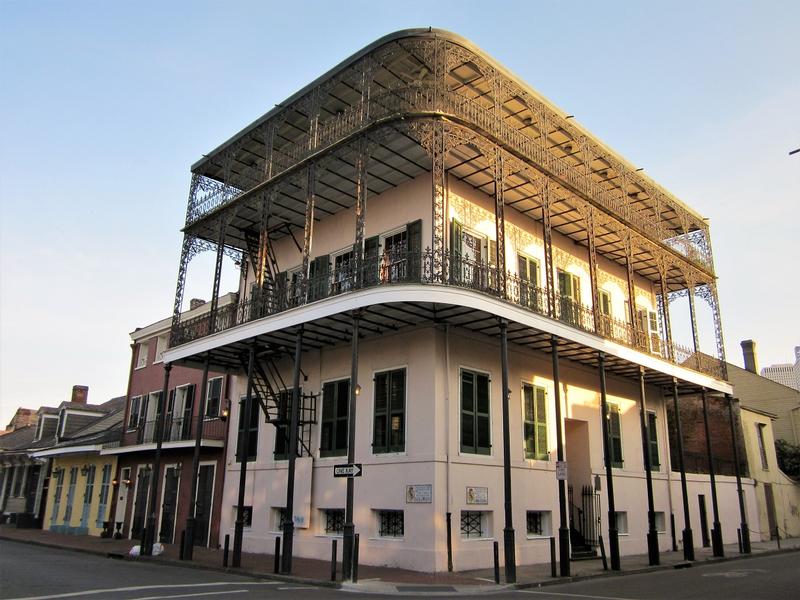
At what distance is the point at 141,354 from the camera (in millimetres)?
28281

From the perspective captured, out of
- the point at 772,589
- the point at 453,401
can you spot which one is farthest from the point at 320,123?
the point at 772,589

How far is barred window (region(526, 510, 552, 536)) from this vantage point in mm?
16509

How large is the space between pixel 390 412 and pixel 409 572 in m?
3.70

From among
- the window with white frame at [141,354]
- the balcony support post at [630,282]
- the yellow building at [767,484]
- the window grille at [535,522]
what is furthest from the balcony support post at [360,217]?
the yellow building at [767,484]

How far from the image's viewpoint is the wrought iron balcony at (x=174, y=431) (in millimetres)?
21625

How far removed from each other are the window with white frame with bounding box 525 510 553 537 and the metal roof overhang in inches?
170

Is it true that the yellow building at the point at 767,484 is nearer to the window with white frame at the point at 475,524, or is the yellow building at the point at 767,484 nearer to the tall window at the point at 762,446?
the tall window at the point at 762,446

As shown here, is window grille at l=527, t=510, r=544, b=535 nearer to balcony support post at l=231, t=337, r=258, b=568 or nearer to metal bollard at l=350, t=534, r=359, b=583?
metal bollard at l=350, t=534, r=359, b=583

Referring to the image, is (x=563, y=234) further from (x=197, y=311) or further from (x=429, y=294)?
(x=197, y=311)

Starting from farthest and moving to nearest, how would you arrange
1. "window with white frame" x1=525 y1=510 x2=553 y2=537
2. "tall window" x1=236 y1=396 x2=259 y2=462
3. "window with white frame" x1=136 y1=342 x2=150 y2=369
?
"window with white frame" x1=136 y1=342 x2=150 y2=369 → "tall window" x1=236 y1=396 x2=259 y2=462 → "window with white frame" x1=525 y1=510 x2=553 y2=537

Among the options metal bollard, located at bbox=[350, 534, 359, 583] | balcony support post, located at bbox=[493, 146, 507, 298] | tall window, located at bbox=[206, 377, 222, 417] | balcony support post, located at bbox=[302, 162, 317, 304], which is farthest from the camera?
tall window, located at bbox=[206, 377, 222, 417]

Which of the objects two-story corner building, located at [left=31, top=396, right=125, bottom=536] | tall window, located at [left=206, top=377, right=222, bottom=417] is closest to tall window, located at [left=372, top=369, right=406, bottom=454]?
tall window, located at [left=206, top=377, right=222, bottom=417]

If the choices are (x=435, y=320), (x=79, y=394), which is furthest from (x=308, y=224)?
(x=79, y=394)

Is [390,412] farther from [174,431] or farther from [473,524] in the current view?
[174,431]
